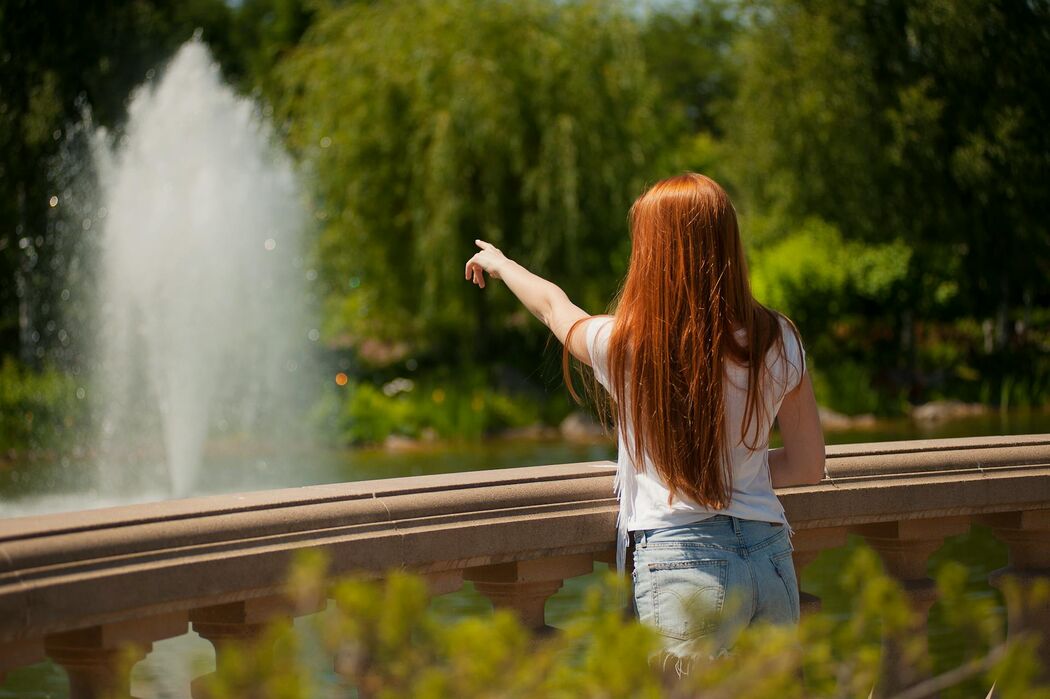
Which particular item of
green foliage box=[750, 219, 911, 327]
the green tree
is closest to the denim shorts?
the green tree

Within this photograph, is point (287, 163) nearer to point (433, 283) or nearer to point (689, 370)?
point (433, 283)

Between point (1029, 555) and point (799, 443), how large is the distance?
1178 mm

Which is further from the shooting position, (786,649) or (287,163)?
(287,163)

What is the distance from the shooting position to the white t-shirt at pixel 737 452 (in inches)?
91.8

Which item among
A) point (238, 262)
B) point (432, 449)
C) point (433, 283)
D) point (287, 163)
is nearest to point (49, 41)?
point (287, 163)

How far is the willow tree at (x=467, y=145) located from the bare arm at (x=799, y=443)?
1495 cm

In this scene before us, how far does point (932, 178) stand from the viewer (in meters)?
18.6

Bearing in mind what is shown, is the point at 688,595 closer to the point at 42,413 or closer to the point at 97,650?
the point at 97,650

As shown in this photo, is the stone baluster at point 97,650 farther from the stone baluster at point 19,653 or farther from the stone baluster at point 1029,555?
the stone baluster at point 1029,555

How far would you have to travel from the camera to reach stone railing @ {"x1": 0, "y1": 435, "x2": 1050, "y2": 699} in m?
2.03

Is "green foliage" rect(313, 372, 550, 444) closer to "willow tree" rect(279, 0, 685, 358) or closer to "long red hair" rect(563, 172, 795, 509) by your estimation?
"willow tree" rect(279, 0, 685, 358)

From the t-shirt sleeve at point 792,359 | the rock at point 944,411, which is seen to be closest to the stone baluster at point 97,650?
the t-shirt sleeve at point 792,359

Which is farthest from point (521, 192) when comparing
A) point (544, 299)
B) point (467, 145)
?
point (544, 299)

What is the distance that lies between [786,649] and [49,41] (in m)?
19.2
